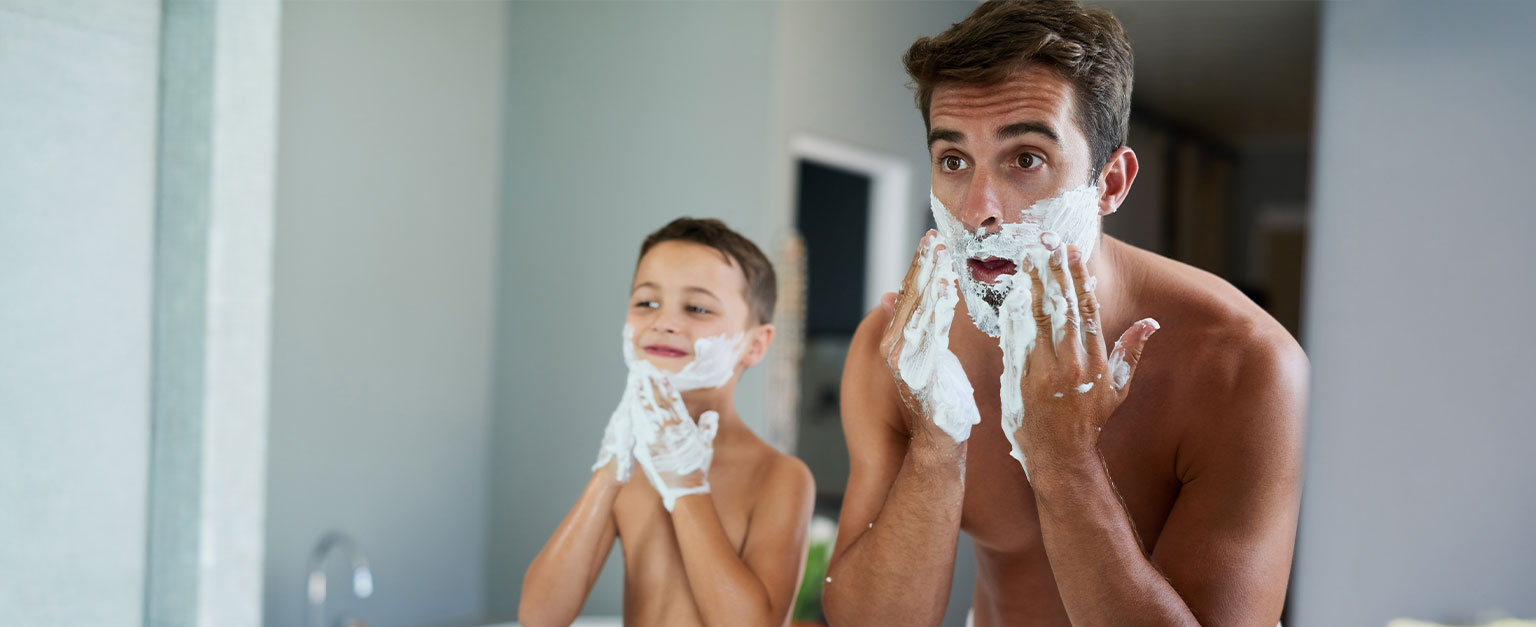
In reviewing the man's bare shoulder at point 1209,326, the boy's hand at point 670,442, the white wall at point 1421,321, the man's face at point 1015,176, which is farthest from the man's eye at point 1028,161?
the boy's hand at point 670,442

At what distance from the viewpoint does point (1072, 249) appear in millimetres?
720

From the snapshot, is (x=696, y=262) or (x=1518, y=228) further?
(x=696, y=262)

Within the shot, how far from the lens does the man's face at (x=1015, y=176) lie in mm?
743

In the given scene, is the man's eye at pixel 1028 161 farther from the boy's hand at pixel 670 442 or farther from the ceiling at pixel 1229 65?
the boy's hand at pixel 670 442

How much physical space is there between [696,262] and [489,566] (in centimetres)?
71

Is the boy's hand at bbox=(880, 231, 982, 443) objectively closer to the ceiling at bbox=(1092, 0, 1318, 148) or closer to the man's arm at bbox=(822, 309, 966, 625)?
the man's arm at bbox=(822, 309, 966, 625)

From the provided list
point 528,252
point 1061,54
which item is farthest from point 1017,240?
point 528,252

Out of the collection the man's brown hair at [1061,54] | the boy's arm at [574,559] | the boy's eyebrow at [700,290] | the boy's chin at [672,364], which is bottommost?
the boy's arm at [574,559]

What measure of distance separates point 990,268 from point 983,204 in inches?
2.1

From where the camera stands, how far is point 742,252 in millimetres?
992

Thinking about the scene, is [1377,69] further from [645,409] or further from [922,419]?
[645,409]

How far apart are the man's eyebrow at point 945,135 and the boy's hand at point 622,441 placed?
1.26ft

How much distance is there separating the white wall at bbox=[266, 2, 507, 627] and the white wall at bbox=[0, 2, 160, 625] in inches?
7.8

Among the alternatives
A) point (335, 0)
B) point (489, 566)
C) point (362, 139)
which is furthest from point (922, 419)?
point (335, 0)
